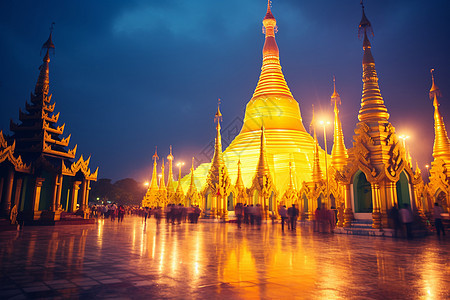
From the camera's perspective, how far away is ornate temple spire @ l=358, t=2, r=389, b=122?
57.2 ft

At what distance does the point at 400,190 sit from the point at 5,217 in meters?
21.4

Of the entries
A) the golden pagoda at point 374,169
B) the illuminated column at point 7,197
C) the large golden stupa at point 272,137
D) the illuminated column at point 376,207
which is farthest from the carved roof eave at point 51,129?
the illuminated column at point 376,207

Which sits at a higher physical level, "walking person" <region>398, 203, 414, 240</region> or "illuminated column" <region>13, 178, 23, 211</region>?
"illuminated column" <region>13, 178, 23, 211</region>

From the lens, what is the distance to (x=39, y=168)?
2181cm

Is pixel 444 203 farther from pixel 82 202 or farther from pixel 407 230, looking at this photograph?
pixel 82 202

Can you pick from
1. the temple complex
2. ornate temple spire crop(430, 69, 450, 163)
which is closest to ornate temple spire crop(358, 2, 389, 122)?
ornate temple spire crop(430, 69, 450, 163)

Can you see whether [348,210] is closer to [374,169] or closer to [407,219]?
[374,169]

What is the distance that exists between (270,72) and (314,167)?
20.4 metres

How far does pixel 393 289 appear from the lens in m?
4.89

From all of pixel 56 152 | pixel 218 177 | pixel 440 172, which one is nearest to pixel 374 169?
pixel 440 172

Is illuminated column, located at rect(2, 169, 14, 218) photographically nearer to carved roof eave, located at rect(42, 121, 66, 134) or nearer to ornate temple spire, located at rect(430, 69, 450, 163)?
carved roof eave, located at rect(42, 121, 66, 134)

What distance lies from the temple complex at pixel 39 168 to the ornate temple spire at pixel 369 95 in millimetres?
19848

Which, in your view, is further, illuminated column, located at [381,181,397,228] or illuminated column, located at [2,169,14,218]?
illuminated column, located at [2,169,14,218]

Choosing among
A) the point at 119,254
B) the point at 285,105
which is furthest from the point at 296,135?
the point at 119,254
